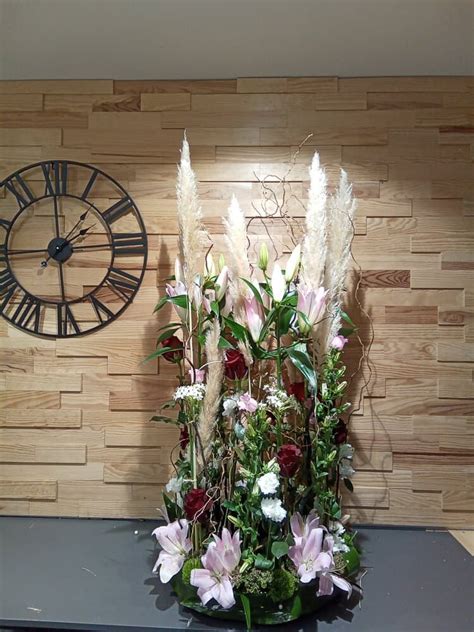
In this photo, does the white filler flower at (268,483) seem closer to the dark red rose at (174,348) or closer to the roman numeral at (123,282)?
the dark red rose at (174,348)

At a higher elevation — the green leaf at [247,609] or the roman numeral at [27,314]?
the roman numeral at [27,314]

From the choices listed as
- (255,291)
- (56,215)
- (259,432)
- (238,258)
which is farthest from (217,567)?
(56,215)

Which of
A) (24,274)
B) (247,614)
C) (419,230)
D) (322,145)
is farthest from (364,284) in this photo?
(24,274)

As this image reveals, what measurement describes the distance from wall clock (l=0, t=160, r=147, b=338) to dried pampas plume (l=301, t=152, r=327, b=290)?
642 millimetres

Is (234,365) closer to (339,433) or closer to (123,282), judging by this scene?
(339,433)

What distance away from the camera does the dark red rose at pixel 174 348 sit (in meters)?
1.50

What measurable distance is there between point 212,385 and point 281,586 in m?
0.53

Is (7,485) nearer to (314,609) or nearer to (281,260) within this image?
(314,609)

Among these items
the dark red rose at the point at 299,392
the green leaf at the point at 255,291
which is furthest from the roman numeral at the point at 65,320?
the dark red rose at the point at 299,392

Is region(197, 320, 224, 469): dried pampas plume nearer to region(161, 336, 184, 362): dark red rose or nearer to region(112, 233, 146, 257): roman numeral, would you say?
region(161, 336, 184, 362): dark red rose

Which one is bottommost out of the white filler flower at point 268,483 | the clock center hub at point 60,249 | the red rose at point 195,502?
the red rose at point 195,502

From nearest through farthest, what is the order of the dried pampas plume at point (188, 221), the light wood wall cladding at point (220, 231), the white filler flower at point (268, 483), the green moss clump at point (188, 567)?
the white filler flower at point (268, 483)
the green moss clump at point (188, 567)
the dried pampas plume at point (188, 221)
the light wood wall cladding at point (220, 231)

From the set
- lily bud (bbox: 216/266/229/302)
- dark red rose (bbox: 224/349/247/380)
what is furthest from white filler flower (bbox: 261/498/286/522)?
lily bud (bbox: 216/266/229/302)

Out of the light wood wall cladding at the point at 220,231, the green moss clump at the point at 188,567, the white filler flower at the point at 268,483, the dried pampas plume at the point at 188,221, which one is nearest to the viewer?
the white filler flower at the point at 268,483
